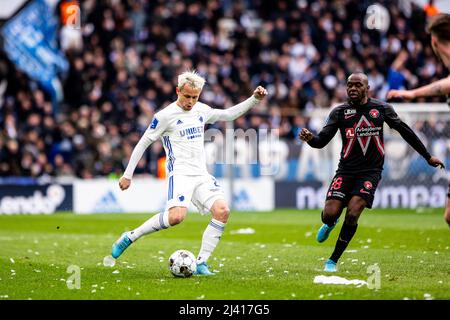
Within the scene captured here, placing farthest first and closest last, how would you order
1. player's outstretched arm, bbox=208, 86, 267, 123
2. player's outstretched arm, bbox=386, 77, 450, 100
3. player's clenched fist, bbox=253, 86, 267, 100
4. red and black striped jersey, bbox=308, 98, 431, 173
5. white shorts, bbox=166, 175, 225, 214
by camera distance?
1. player's outstretched arm, bbox=208, 86, 267, 123
2. red and black striped jersey, bbox=308, 98, 431, 173
3. player's clenched fist, bbox=253, 86, 267, 100
4. white shorts, bbox=166, 175, 225, 214
5. player's outstretched arm, bbox=386, 77, 450, 100

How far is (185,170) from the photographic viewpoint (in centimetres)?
1111

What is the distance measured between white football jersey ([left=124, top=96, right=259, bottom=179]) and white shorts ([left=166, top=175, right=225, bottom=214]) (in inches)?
4.0

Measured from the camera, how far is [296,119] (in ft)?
89.9

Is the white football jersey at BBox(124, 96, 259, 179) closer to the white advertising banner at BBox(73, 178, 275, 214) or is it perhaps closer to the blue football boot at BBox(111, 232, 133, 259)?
the blue football boot at BBox(111, 232, 133, 259)

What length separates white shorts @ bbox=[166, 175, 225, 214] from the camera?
10.9m

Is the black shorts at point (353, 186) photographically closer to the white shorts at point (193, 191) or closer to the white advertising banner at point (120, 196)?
the white shorts at point (193, 191)

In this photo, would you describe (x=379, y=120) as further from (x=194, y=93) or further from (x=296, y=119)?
(x=296, y=119)

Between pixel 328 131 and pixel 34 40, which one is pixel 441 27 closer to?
pixel 328 131

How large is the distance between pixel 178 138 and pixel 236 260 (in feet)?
8.32

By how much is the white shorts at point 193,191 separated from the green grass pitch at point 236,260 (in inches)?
35.5

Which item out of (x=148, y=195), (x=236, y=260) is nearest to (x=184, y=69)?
(x=148, y=195)

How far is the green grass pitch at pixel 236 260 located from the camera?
30.5ft

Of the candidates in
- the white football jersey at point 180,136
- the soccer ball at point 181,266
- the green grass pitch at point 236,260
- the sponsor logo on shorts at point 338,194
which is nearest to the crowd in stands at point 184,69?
the green grass pitch at point 236,260

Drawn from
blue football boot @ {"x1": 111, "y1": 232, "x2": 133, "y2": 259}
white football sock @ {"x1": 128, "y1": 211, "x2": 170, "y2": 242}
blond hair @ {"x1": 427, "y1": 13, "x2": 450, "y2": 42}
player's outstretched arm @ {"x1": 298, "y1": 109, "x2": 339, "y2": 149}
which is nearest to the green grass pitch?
blue football boot @ {"x1": 111, "y1": 232, "x2": 133, "y2": 259}
